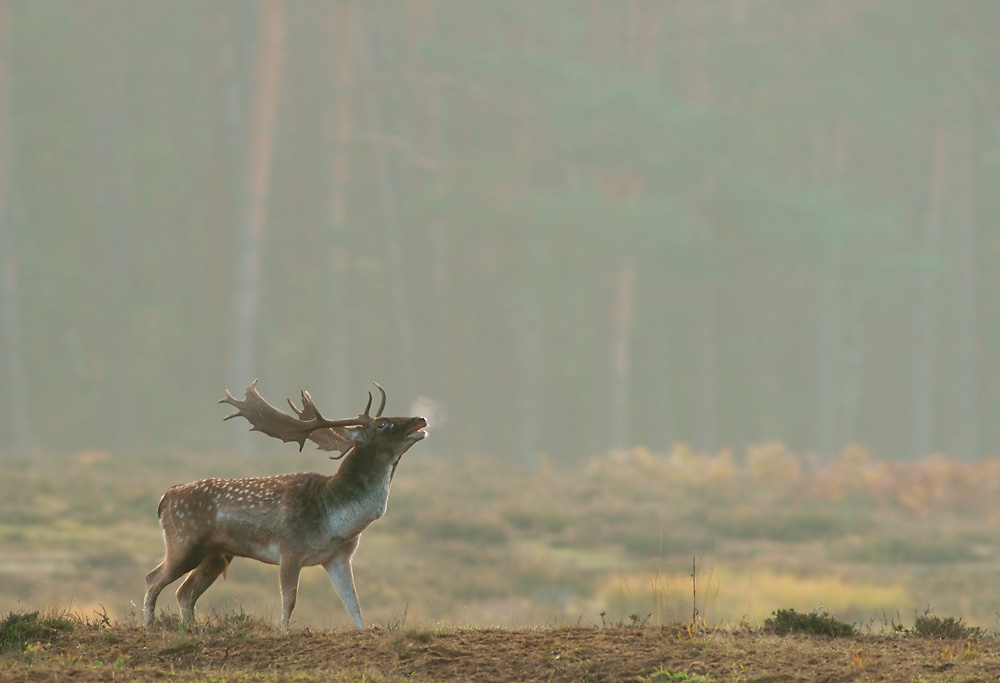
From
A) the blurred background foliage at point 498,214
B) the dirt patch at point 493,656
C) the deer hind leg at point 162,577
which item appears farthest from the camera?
the blurred background foliage at point 498,214

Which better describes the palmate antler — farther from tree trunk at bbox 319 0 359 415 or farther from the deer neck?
tree trunk at bbox 319 0 359 415

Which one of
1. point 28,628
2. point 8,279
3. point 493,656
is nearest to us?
point 493,656

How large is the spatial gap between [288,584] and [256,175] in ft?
98.8

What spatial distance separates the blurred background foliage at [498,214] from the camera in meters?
44.4

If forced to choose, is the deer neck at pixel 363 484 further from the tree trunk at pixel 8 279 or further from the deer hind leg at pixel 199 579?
the tree trunk at pixel 8 279

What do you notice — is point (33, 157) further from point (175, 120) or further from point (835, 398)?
point (835, 398)

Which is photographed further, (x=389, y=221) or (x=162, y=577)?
(x=389, y=221)

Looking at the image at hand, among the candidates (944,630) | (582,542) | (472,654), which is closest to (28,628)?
(472,654)

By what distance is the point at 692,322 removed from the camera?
58.2 meters

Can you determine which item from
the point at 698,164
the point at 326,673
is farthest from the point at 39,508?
the point at 698,164

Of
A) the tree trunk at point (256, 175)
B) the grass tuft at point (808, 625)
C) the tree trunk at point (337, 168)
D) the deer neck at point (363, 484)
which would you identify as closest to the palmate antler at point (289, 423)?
the deer neck at point (363, 484)

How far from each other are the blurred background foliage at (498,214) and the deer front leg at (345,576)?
2917cm

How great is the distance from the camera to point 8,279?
144 ft

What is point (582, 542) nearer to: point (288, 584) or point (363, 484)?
point (363, 484)
